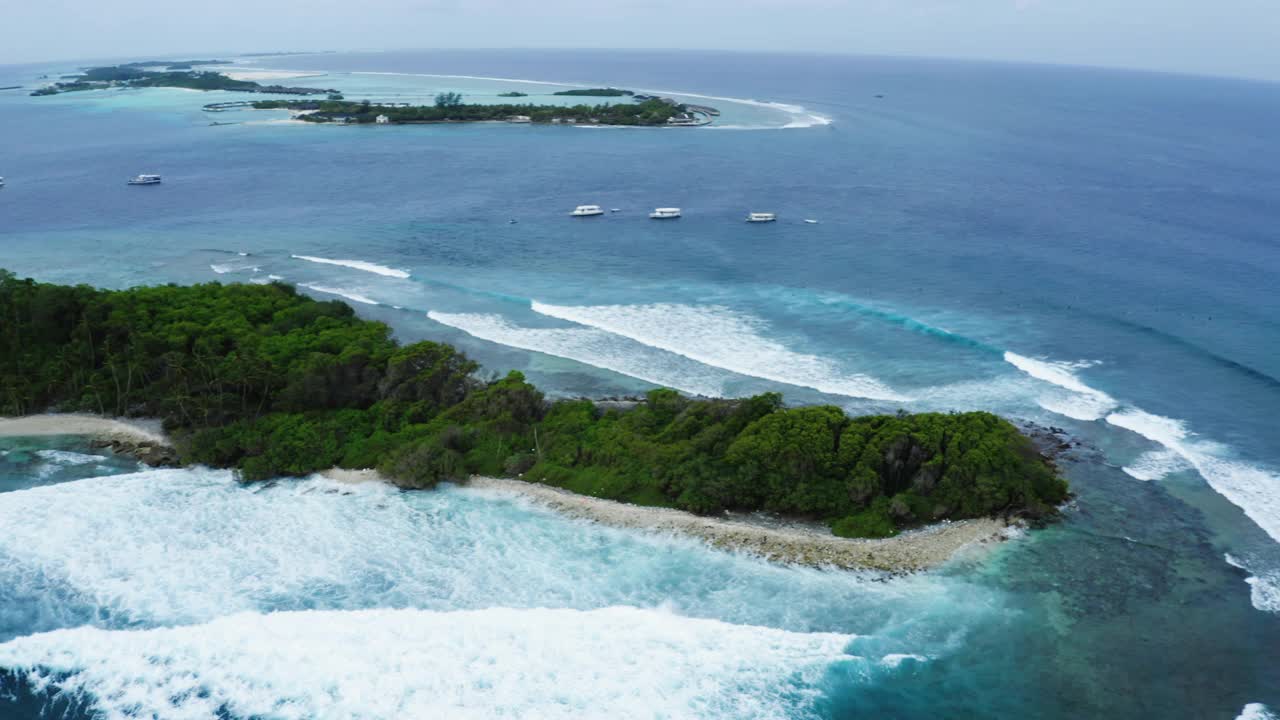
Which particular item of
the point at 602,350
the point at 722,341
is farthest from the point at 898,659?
the point at 602,350

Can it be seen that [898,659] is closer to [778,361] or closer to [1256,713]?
[1256,713]

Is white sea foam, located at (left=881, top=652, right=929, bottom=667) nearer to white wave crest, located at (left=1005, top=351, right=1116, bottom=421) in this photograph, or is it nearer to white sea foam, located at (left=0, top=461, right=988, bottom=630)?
white sea foam, located at (left=0, top=461, right=988, bottom=630)

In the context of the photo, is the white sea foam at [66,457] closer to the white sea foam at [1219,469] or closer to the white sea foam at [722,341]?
the white sea foam at [722,341]

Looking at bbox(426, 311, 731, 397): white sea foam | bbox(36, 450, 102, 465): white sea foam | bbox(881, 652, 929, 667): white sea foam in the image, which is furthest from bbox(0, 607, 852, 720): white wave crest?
bbox(426, 311, 731, 397): white sea foam

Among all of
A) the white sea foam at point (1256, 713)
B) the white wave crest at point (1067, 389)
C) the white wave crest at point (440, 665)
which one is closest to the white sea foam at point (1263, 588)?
the white sea foam at point (1256, 713)

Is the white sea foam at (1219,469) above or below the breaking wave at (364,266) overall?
below
